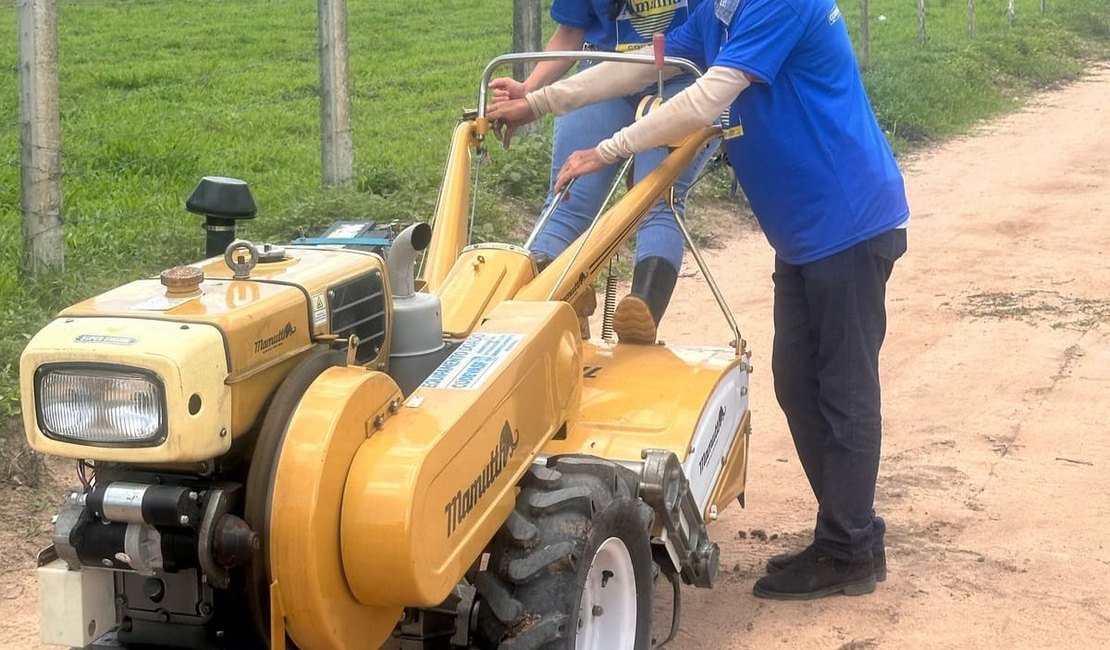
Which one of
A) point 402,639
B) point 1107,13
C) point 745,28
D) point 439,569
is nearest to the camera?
point 439,569

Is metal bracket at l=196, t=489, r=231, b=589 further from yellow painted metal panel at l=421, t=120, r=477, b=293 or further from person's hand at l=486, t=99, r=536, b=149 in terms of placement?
person's hand at l=486, t=99, r=536, b=149

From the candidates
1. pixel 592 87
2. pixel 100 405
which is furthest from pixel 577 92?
pixel 100 405

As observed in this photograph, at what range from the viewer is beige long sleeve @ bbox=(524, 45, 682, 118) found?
3.91 metres

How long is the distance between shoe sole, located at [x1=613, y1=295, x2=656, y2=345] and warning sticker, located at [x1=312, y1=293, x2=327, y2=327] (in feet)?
4.63

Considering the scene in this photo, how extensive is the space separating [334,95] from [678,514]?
4280mm

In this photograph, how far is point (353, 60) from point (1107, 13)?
38.4 feet

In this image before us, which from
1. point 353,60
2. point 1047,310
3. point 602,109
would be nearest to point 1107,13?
point 353,60

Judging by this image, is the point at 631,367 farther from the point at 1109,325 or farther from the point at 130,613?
the point at 1109,325

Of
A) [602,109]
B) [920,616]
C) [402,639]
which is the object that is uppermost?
[602,109]

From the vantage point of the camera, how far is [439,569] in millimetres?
2424

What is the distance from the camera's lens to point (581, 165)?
354 centimetres

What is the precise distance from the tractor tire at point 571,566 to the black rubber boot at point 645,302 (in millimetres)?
941

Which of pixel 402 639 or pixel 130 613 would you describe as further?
pixel 402 639

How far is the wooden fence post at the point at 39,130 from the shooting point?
5.10m
